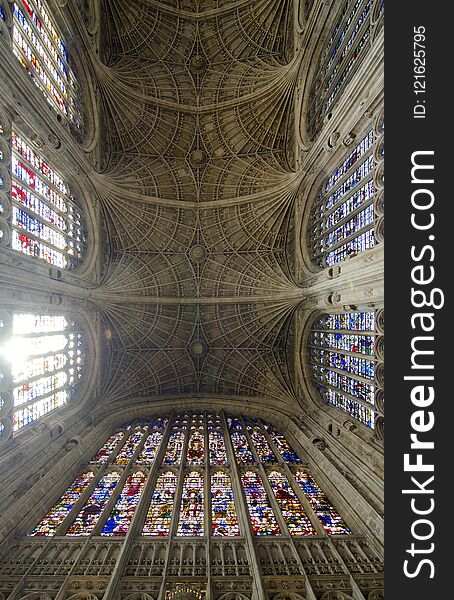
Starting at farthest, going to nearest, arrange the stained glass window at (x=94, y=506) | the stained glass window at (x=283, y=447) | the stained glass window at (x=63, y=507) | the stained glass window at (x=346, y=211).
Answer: the stained glass window at (x=283, y=447)
the stained glass window at (x=346, y=211)
the stained glass window at (x=94, y=506)
the stained glass window at (x=63, y=507)

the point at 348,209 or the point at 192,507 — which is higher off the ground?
the point at 348,209

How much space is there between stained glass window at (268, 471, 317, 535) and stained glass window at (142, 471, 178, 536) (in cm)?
443

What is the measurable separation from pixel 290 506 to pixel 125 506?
672cm

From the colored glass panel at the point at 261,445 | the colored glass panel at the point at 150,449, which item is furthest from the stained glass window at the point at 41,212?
the colored glass panel at the point at 261,445

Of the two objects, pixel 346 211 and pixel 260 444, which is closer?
pixel 346 211

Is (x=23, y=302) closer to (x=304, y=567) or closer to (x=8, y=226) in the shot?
(x=8, y=226)

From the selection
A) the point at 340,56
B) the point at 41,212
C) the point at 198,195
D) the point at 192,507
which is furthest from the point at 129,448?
the point at 340,56

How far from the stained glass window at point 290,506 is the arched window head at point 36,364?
35.7 feet

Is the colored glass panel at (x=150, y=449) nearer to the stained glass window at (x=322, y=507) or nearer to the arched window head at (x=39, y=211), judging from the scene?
the stained glass window at (x=322, y=507)

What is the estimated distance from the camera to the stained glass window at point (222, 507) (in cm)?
1244

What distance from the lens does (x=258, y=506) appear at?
13828mm

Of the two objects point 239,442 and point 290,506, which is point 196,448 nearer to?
point 239,442

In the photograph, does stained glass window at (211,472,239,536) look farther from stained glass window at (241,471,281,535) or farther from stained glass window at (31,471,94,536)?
stained glass window at (31,471,94,536)

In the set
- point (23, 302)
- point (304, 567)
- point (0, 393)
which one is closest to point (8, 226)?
point (23, 302)
